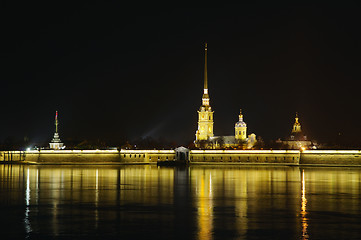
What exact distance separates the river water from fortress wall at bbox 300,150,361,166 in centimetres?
4691

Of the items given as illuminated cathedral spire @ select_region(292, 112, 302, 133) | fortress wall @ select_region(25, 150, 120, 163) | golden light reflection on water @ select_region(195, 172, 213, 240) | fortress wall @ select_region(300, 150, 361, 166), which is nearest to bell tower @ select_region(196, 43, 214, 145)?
illuminated cathedral spire @ select_region(292, 112, 302, 133)

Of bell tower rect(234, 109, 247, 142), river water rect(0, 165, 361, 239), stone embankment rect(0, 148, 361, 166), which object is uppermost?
bell tower rect(234, 109, 247, 142)

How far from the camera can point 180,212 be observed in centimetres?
3378

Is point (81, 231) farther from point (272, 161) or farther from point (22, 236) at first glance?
point (272, 161)

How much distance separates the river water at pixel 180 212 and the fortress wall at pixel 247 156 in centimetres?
5434

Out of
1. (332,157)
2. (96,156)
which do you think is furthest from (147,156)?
(332,157)

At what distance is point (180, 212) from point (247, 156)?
73.7m

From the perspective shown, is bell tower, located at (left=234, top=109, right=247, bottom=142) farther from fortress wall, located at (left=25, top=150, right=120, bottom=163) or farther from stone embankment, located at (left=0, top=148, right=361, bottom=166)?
fortress wall, located at (left=25, top=150, right=120, bottom=163)

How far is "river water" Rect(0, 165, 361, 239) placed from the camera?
1080 inches

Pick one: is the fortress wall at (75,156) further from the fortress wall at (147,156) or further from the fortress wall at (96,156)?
the fortress wall at (147,156)

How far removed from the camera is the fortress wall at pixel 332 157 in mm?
95625

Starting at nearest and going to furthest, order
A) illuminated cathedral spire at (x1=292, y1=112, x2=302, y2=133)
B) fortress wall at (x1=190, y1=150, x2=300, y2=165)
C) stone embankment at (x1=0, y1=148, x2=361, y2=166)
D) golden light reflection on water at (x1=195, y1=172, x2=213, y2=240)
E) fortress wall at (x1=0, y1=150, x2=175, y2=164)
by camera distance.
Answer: golden light reflection on water at (x1=195, y1=172, x2=213, y2=240)
fortress wall at (x1=190, y1=150, x2=300, y2=165)
stone embankment at (x1=0, y1=148, x2=361, y2=166)
fortress wall at (x1=0, y1=150, x2=175, y2=164)
illuminated cathedral spire at (x1=292, y1=112, x2=302, y2=133)

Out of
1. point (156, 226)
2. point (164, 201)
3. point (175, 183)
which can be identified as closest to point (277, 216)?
point (156, 226)

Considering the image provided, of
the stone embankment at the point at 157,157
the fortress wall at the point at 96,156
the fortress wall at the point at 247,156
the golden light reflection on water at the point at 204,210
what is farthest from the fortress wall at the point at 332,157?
the golden light reflection on water at the point at 204,210
